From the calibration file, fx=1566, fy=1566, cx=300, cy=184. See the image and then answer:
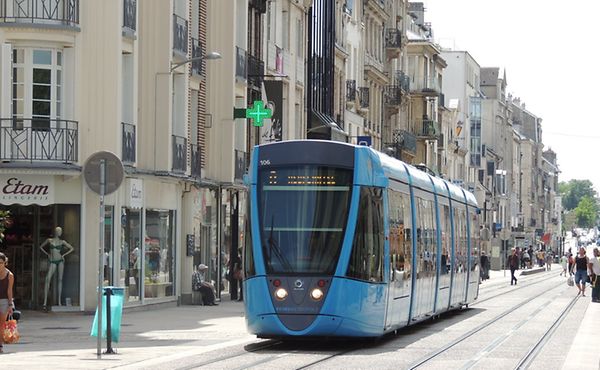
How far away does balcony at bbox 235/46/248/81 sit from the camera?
49875mm

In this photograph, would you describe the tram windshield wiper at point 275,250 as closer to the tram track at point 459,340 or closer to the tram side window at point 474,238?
the tram track at point 459,340

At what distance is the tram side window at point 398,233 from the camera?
26.8 m

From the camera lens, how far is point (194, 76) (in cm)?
4575

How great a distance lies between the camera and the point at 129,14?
3903 cm

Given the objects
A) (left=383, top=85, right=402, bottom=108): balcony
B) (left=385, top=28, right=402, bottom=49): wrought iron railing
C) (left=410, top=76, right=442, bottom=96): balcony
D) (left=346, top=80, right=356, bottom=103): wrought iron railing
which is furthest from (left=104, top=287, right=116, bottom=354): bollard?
(left=410, top=76, right=442, bottom=96): balcony

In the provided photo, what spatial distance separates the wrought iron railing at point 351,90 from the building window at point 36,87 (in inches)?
1545

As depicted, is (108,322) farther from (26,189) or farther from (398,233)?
(26,189)

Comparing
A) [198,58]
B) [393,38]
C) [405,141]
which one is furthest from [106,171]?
[405,141]

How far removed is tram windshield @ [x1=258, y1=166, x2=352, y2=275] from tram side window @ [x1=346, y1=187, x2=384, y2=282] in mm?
275

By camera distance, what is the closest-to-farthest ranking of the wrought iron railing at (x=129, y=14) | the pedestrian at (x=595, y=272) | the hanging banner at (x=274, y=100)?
the wrought iron railing at (x=129, y=14) < the pedestrian at (x=595, y=272) < the hanging banner at (x=274, y=100)

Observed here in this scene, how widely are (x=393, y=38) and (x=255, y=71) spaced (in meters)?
38.2

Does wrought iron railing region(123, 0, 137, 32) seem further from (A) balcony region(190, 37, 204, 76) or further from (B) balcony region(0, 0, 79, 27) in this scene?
(A) balcony region(190, 37, 204, 76)

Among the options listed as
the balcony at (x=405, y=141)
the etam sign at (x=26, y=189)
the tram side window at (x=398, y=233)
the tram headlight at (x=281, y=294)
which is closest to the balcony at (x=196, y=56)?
the etam sign at (x=26, y=189)

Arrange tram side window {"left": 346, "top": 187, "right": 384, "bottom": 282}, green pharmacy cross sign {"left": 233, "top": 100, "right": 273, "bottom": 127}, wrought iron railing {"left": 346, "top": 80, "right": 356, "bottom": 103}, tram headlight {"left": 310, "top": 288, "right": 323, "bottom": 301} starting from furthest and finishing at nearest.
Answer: wrought iron railing {"left": 346, "top": 80, "right": 356, "bottom": 103} → green pharmacy cross sign {"left": 233, "top": 100, "right": 273, "bottom": 127} → tram side window {"left": 346, "top": 187, "right": 384, "bottom": 282} → tram headlight {"left": 310, "top": 288, "right": 323, "bottom": 301}
